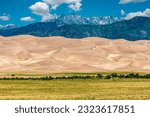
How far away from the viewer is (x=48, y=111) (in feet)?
77.1

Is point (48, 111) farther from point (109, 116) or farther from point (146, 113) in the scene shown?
point (146, 113)

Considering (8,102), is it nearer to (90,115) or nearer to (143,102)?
(90,115)

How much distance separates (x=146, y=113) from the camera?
23719 mm

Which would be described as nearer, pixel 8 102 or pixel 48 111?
pixel 48 111

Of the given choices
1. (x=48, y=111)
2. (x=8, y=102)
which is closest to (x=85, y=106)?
(x=48, y=111)

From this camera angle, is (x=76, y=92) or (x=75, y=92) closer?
(x=75, y=92)

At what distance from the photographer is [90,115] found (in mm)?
23812

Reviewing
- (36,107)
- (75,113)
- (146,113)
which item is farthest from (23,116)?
→ (146,113)

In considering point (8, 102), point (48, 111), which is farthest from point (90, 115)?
point (8, 102)

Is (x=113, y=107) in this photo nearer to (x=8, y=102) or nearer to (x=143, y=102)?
(x=143, y=102)

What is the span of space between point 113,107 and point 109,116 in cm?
53

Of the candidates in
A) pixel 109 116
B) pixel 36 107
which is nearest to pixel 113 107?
pixel 109 116

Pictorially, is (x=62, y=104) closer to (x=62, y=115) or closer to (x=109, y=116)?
(x=62, y=115)

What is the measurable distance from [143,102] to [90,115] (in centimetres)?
331
